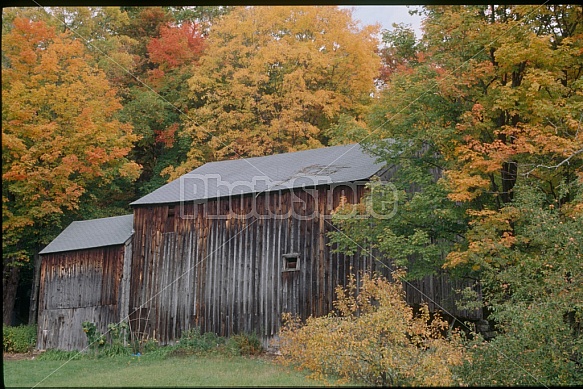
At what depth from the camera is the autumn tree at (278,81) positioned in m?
29.8

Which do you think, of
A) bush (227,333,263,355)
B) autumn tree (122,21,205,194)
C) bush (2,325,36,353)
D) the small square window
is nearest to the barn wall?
bush (2,325,36,353)

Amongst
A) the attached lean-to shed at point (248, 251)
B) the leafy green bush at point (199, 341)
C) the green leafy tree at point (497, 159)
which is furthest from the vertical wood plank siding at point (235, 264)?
the green leafy tree at point (497, 159)

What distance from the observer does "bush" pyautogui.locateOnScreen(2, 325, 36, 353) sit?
70.8 feet

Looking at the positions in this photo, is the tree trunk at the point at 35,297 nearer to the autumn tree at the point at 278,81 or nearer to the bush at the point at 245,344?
the autumn tree at the point at 278,81

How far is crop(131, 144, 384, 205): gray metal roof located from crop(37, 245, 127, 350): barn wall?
8.39 ft

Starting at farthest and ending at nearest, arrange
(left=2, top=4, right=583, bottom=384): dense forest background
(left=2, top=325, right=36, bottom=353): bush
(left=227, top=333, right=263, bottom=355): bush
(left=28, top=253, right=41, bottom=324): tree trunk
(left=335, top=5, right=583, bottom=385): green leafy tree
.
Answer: (left=28, top=253, right=41, bottom=324): tree trunk → (left=2, top=325, right=36, bottom=353): bush → (left=227, top=333, right=263, bottom=355): bush → (left=2, top=4, right=583, bottom=384): dense forest background → (left=335, top=5, right=583, bottom=385): green leafy tree

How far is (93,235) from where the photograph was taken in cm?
2319

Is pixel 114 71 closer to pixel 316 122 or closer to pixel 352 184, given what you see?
pixel 316 122

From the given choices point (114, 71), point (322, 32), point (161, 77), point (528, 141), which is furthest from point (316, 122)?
point (528, 141)

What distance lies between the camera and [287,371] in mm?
12234

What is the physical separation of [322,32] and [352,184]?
631 inches

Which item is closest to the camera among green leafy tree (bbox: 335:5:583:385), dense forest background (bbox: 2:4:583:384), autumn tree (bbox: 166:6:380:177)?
green leafy tree (bbox: 335:5:583:385)

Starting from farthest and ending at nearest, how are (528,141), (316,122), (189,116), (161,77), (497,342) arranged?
(161,77)
(189,116)
(316,122)
(528,141)
(497,342)

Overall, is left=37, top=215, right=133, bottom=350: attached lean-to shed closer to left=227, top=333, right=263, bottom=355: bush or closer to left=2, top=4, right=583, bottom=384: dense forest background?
left=2, top=4, right=583, bottom=384: dense forest background
